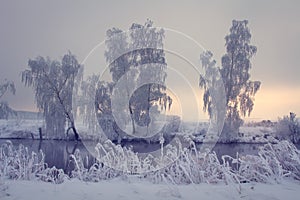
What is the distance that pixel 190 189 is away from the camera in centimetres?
533

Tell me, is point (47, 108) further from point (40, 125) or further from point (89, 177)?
point (89, 177)

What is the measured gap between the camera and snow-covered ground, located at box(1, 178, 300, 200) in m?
4.74

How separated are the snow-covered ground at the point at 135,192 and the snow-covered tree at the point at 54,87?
19731 millimetres

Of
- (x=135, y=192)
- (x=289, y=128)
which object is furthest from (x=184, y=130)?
(x=135, y=192)

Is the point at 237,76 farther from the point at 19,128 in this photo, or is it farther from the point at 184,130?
the point at 19,128

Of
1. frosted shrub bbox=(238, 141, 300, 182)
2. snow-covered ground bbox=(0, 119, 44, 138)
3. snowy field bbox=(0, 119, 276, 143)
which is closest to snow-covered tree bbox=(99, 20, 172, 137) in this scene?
snowy field bbox=(0, 119, 276, 143)

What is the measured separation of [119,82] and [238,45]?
9.75 metres

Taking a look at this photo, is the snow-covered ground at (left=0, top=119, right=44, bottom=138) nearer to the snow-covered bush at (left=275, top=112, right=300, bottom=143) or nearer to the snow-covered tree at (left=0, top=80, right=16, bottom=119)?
the snow-covered tree at (left=0, top=80, right=16, bottom=119)

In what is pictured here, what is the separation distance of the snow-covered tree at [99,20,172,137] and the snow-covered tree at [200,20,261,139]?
403cm

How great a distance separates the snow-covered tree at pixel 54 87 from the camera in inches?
945

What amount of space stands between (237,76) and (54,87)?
46.3 feet

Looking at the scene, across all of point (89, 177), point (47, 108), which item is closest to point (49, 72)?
point (47, 108)

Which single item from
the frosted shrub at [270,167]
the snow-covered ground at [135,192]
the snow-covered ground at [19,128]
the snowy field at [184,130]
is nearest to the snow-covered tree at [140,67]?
the snowy field at [184,130]

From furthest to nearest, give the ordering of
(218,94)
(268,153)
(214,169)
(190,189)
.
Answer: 1. (218,94)
2. (268,153)
3. (214,169)
4. (190,189)
